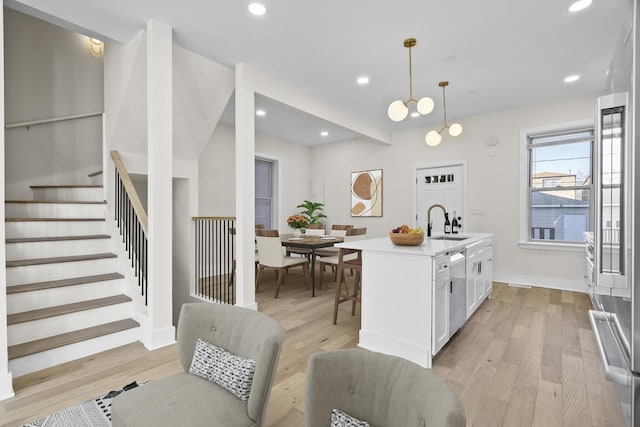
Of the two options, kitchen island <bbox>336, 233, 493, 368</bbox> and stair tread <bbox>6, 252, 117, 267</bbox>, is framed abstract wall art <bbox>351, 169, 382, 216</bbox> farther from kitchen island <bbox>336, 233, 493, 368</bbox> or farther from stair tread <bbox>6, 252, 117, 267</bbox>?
stair tread <bbox>6, 252, 117, 267</bbox>

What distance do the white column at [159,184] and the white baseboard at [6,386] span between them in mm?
834

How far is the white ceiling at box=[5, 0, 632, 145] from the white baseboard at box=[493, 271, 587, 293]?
2.67 m

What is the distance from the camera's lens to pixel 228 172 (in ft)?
18.8

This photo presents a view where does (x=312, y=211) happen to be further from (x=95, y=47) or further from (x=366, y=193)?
(x=95, y=47)

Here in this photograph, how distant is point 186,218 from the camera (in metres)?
4.64

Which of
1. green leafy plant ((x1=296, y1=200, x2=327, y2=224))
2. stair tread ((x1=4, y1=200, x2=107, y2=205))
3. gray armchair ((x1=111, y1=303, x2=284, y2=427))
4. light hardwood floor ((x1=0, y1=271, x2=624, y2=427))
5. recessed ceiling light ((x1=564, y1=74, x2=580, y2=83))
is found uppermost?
recessed ceiling light ((x1=564, y1=74, x2=580, y2=83))

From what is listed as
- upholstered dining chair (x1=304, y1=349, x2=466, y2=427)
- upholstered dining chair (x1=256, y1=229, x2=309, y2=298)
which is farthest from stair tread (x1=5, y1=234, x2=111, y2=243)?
upholstered dining chair (x1=304, y1=349, x2=466, y2=427)

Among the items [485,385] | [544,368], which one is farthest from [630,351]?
[544,368]

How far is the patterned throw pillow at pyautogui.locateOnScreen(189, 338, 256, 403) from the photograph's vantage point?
4.42ft

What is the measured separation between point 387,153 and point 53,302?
18.3ft

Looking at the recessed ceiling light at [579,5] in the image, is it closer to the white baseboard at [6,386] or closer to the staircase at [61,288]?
the staircase at [61,288]

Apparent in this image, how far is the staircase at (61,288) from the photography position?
2.36 meters

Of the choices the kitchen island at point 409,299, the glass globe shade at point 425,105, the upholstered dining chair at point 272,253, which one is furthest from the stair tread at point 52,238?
the glass globe shade at point 425,105

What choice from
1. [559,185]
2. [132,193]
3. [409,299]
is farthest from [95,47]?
[559,185]
